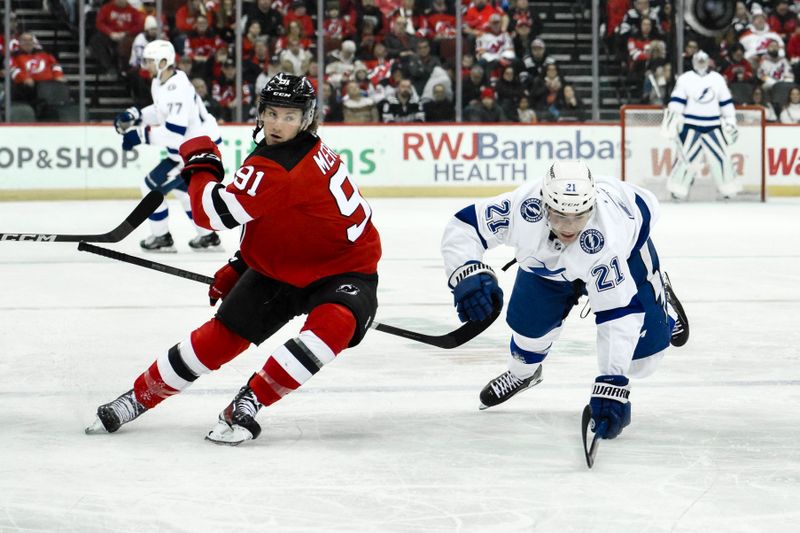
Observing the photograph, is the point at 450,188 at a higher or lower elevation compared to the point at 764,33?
lower

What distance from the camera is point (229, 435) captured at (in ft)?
11.3

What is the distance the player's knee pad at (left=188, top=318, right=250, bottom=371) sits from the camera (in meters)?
3.53

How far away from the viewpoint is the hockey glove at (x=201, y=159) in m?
3.54

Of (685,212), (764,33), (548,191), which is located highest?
(764,33)

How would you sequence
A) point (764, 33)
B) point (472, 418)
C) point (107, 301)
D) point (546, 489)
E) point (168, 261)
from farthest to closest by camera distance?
point (764, 33) → point (168, 261) → point (107, 301) → point (472, 418) → point (546, 489)

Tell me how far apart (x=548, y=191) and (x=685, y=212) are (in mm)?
8775

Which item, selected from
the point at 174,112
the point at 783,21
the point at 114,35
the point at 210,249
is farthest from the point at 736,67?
the point at 174,112

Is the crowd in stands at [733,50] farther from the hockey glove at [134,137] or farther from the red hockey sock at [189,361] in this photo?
the red hockey sock at [189,361]

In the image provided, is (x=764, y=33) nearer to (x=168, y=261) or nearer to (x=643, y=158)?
(x=643, y=158)

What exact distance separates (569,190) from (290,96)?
0.78m

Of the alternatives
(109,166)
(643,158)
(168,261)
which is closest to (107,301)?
(168,261)

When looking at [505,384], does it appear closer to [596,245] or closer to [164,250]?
[596,245]

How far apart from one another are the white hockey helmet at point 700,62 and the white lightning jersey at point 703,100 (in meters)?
0.05

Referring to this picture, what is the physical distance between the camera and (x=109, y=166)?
41.0 ft
